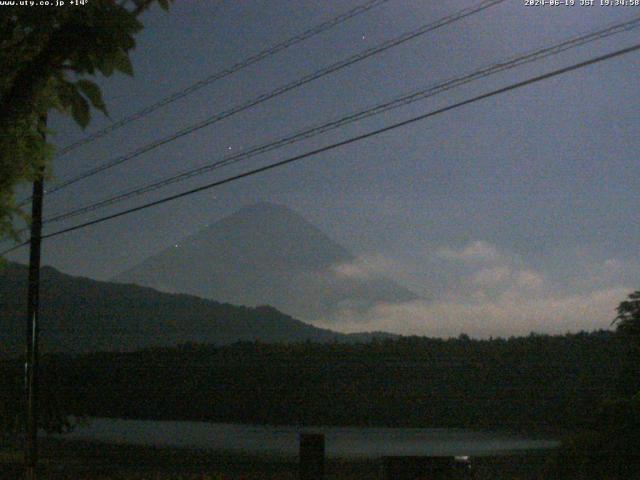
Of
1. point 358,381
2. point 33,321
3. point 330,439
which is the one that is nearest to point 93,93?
point 33,321

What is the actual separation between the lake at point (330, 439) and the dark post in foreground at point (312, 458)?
2087cm

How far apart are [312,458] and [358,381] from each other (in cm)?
4002

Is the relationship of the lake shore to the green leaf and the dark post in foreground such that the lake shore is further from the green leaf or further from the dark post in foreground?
the green leaf

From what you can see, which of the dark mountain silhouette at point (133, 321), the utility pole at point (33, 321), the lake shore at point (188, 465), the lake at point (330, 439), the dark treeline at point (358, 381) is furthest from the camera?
the dark mountain silhouette at point (133, 321)

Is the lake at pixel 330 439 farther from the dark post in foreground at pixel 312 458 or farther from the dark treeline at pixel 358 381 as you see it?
the dark post in foreground at pixel 312 458

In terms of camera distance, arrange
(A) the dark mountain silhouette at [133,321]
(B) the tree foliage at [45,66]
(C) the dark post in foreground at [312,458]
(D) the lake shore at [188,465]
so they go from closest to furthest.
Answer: (B) the tree foliage at [45,66]
(C) the dark post in foreground at [312,458]
(D) the lake shore at [188,465]
(A) the dark mountain silhouette at [133,321]

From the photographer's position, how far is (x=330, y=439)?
1357 inches

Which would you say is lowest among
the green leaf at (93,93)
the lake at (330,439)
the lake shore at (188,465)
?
the lake at (330,439)

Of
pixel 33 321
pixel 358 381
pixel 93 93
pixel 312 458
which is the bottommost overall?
pixel 358 381

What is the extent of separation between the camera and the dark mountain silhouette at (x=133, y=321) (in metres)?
114

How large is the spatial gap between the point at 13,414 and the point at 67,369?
19.4 meters

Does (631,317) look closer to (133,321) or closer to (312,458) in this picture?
(312,458)

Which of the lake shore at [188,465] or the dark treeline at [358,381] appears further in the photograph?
the dark treeline at [358,381]

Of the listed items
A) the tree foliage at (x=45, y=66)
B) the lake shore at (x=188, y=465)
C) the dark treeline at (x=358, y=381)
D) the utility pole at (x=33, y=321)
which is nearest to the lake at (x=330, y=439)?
the lake shore at (x=188, y=465)
